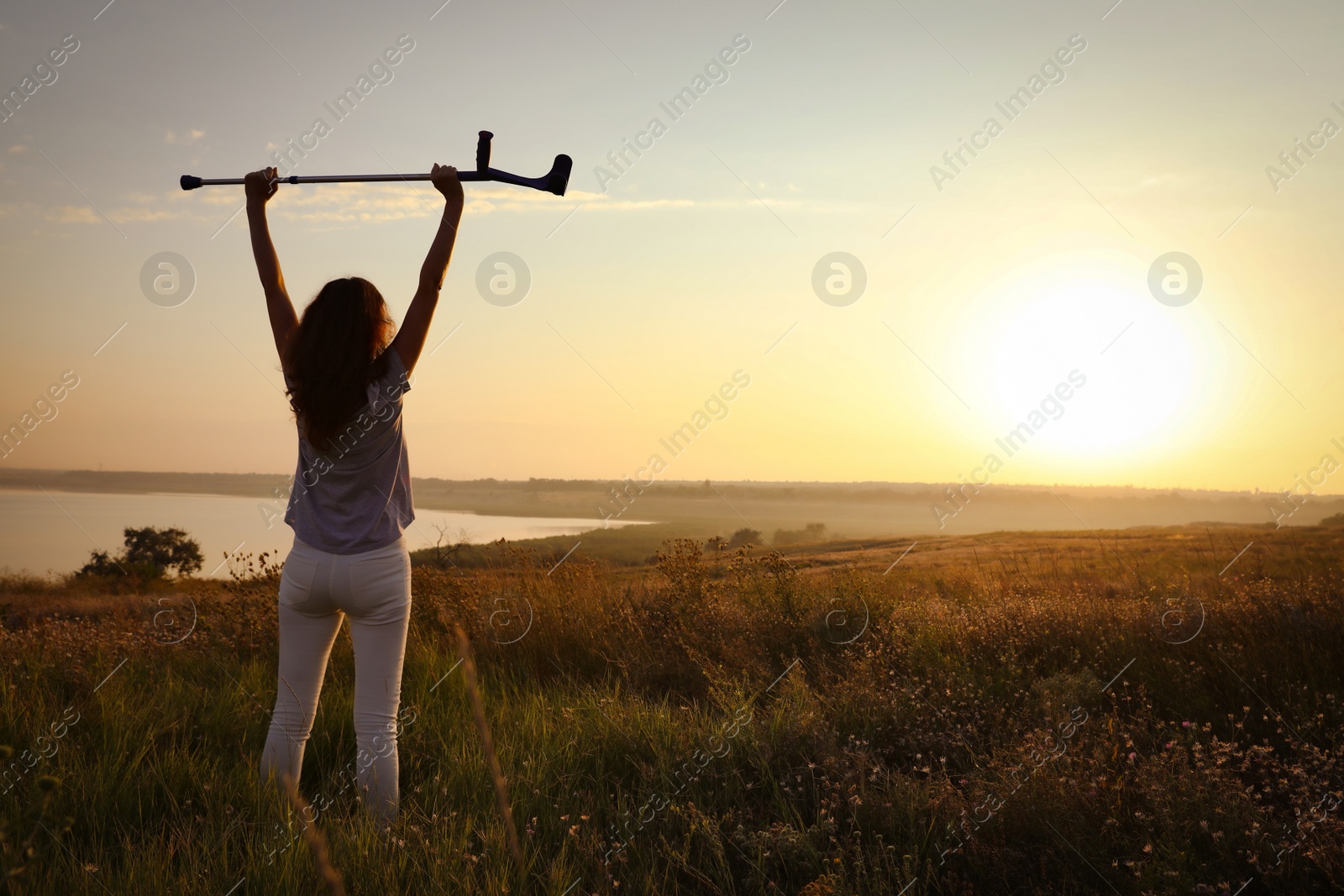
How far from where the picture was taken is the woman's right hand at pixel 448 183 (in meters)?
3.43

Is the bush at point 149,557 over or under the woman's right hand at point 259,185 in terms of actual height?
under

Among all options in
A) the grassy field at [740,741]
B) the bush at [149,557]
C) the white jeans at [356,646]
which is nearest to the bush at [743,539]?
the grassy field at [740,741]

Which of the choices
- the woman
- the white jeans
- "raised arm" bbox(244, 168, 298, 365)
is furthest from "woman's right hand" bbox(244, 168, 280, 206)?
the white jeans

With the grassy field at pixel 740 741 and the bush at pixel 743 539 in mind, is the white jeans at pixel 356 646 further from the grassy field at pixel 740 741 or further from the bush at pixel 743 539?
the bush at pixel 743 539

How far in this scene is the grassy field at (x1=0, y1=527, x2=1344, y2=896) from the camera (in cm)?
298

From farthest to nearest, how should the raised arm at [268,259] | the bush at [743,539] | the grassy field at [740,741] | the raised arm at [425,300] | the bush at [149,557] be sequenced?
the bush at [149,557], the bush at [743,539], the raised arm at [268,259], the raised arm at [425,300], the grassy field at [740,741]

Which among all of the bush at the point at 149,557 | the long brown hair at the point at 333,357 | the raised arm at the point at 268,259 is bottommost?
the bush at the point at 149,557

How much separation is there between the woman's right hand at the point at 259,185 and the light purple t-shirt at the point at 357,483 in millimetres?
965

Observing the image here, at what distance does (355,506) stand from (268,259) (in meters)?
1.27

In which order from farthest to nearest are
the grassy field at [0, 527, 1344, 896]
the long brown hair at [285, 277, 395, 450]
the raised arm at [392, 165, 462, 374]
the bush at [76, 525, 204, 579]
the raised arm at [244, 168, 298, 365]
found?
the bush at [76, 525, 204, 579], the raised arm at [244, 168, 298, 365], the raised arm at [392, 165, 462, 374], the long brown hair at [285, 277, 395, 450], the grassy field at [0, 527, 1344, 896]

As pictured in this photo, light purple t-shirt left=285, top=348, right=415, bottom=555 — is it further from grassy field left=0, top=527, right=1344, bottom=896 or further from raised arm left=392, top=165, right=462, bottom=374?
grassy field left=0, top=527, right=1344, bottom=896

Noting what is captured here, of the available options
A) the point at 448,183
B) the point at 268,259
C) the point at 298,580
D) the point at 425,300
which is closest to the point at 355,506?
the point at 298,580

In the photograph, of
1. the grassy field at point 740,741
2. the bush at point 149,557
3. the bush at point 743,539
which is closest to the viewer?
the grassy field at point 740,741

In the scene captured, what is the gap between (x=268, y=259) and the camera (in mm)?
3543
